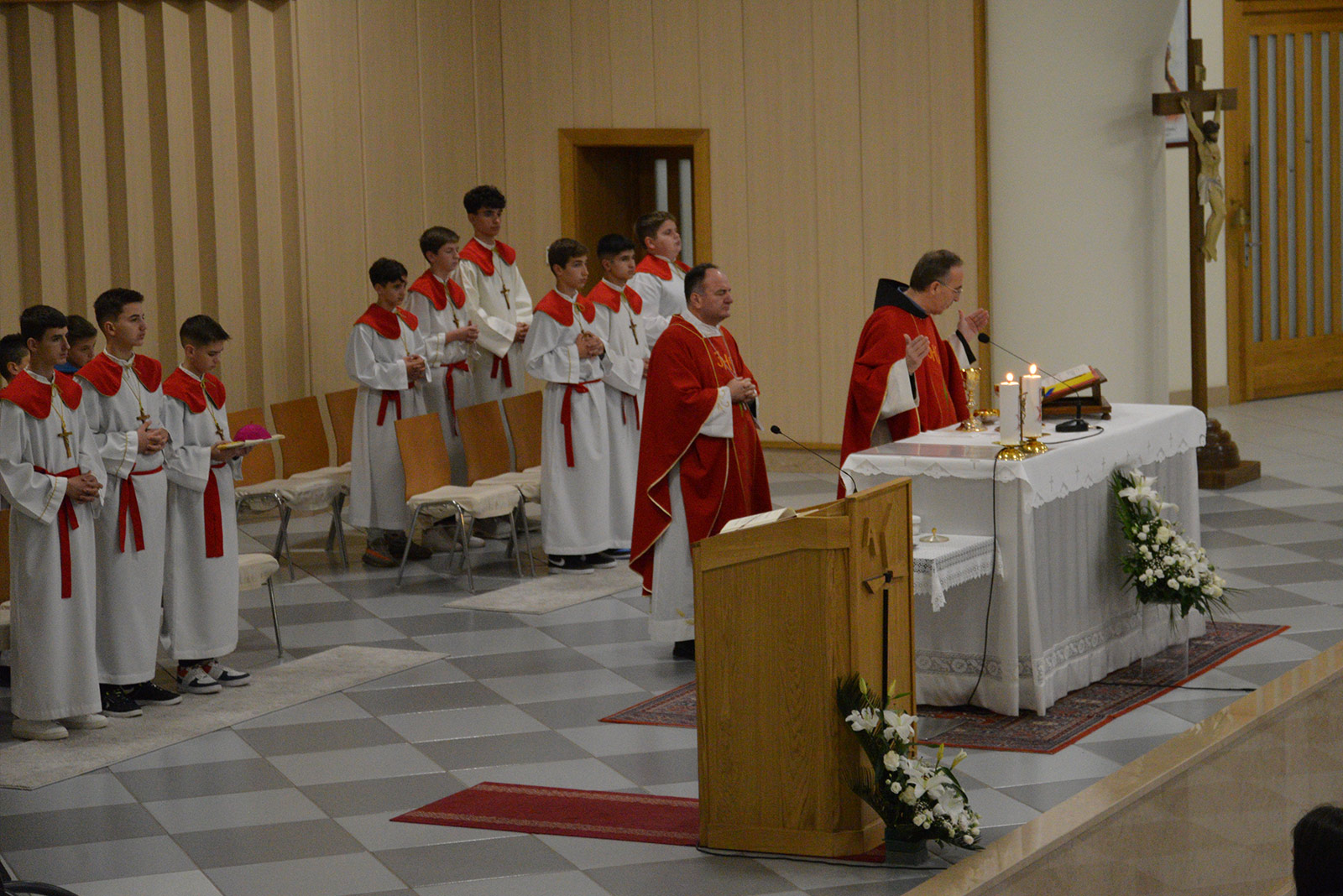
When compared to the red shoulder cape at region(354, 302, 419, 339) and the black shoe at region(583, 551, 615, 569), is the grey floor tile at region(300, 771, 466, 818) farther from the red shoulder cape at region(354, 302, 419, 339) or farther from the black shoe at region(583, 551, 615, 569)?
the red shoulder cape at region(354, 302, 419, 339)

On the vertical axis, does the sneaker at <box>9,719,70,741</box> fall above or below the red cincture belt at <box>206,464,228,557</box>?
below

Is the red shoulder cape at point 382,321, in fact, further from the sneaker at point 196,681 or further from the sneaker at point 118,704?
the sneaker at point 118,704

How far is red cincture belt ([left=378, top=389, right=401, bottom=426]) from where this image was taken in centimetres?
992

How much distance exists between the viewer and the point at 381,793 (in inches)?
239

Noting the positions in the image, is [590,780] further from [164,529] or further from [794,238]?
[794,238]

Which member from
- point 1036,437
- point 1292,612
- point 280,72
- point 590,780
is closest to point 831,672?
point 590,780

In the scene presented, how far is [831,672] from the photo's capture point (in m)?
5.12

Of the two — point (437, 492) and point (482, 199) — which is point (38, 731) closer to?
point (437, 492)

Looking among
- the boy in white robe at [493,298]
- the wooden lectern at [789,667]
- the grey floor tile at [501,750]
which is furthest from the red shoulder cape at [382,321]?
the wooden lectern at [789,667]

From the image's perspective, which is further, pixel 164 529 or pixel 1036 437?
pixel 164 529

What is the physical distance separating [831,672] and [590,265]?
872 centimetres

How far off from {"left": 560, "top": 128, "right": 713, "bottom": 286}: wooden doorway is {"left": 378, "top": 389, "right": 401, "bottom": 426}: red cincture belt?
11.0 feet

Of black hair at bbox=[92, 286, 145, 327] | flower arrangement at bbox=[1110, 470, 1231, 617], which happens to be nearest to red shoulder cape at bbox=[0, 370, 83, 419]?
black hair at bbox=[92, 286, 145, 327]

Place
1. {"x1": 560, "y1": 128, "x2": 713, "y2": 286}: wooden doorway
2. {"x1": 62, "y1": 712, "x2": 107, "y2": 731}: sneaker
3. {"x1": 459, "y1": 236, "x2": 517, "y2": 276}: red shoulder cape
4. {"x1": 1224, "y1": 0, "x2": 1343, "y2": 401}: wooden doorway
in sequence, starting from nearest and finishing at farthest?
{"x1": 62, "y1": 712, "x2": 107, "y2": 731}: sneaker → {"x1": 459, "y1": 236, "x2": 517, "y2": 276}: red shoulder cape → {"x1": 560, "y1": 128, "x2": 713, "y2": 286}: wooden doorway → {"x1": 1224, "y1": 0, "x2": 1343, "y2": 401}: wooden doorway
